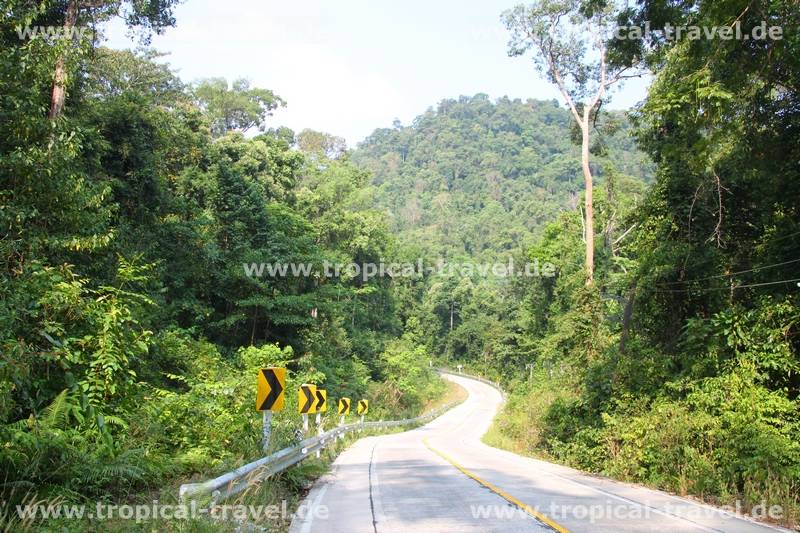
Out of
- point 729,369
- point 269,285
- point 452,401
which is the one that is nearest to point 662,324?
point 729,369

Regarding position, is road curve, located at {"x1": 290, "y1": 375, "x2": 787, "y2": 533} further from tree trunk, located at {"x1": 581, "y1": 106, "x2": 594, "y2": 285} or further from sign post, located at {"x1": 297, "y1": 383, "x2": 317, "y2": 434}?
tree trunk, located at {"x1": 581, "y1": 106, "x2": 594, "y2": 285}

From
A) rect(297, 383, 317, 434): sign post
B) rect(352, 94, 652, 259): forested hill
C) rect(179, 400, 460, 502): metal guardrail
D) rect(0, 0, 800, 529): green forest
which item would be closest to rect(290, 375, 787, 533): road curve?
rect(179, 400, 460, 502): metal guardrail

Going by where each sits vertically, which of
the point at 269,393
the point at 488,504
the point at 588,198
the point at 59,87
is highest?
the point at 588,198

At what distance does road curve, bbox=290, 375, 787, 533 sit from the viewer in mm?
7910

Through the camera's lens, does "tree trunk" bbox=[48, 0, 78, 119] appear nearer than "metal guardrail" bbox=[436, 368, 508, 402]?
Yes

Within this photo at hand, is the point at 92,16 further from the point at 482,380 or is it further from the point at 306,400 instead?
the point at 482,380

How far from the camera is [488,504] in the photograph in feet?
30.8

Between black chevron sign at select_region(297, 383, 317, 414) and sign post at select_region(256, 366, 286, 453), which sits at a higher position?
sign post at select_region(256, 366, 286, 453)

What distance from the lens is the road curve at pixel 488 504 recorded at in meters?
7.91

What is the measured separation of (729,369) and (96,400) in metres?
12.9

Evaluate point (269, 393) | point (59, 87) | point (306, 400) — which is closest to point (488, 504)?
point (269, 393)

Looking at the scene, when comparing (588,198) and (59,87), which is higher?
(588,198)

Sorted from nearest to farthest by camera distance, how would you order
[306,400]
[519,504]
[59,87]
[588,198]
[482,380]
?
[519,504]
[59,87]
[306,400]
[588,198]
[482,380]

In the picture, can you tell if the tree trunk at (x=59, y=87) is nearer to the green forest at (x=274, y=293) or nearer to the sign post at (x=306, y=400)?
the green forest at (x=274, y=293)
